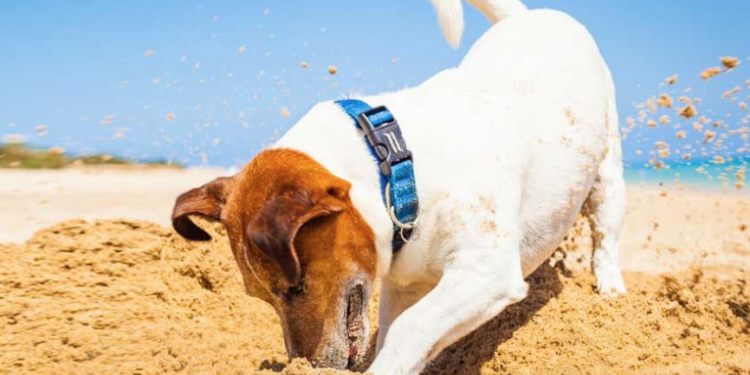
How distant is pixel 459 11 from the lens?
407cm

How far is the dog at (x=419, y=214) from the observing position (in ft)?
7.72

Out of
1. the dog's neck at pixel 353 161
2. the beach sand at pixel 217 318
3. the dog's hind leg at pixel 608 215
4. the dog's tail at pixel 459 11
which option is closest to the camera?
the dog's neck at pixel 353 161

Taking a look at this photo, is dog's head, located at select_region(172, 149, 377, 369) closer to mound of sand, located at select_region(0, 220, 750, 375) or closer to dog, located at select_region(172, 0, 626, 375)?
dog, located at select_region(172, 0, 626, 375)

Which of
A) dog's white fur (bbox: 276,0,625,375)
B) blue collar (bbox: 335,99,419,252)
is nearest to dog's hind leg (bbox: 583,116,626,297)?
dog's white fur (bbox: 276,0,625,375)

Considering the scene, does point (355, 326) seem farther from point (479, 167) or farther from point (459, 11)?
point (459, 11)

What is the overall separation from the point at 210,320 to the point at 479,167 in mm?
2221

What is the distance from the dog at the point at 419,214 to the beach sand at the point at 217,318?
1.04ft

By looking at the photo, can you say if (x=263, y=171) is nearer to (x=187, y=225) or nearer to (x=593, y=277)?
(x=187, y=225)

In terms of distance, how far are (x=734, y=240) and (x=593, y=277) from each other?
339 cm

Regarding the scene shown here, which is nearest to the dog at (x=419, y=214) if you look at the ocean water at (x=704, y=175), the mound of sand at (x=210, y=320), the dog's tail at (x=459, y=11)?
the mound of sand at (x=210, y=320)

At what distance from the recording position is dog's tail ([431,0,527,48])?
13.2 feet

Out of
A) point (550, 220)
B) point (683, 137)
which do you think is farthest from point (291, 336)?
point (683, 137)

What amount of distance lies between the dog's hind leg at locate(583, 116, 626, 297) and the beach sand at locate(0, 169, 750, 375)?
171 mm

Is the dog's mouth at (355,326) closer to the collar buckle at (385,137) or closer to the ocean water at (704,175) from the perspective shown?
the collar buckle at (385,137)
